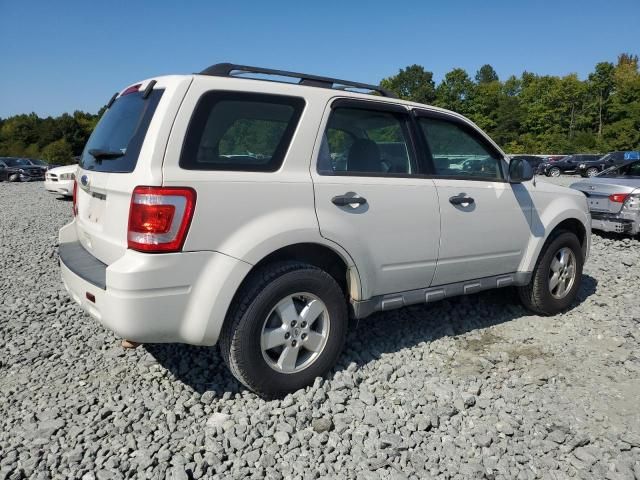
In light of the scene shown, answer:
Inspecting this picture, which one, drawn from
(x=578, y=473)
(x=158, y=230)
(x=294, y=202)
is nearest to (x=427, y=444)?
(x=578, y=473)

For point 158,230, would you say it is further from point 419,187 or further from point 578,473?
point 578,473

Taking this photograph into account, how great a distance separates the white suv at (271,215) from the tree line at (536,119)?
51975 mm

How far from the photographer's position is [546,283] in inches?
180

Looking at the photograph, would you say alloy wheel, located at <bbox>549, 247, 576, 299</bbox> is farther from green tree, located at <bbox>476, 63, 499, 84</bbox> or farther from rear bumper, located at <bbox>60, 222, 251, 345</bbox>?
green tree, located at <bbox>476, 63, 499, 84</bbox>

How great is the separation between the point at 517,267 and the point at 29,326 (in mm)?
4269

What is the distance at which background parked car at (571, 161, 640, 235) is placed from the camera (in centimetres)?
814

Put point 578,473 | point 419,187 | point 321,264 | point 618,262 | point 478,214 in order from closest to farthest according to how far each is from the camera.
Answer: point 578,473, point 321,264, point 419,187, point 478,214, point 618,262

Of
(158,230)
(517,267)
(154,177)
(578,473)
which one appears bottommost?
(578,473)

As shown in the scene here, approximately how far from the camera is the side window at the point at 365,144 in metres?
3.27

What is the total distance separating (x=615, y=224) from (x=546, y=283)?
15.2 ft

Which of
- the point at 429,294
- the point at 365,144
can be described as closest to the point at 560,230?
the point at 429,294

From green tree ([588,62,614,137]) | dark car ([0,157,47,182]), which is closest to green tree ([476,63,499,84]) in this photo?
green tree ([588,62,614,137])

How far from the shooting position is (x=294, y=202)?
2.97m

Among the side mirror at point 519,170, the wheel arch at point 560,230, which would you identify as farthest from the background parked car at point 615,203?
the side mirror at point 519,170
